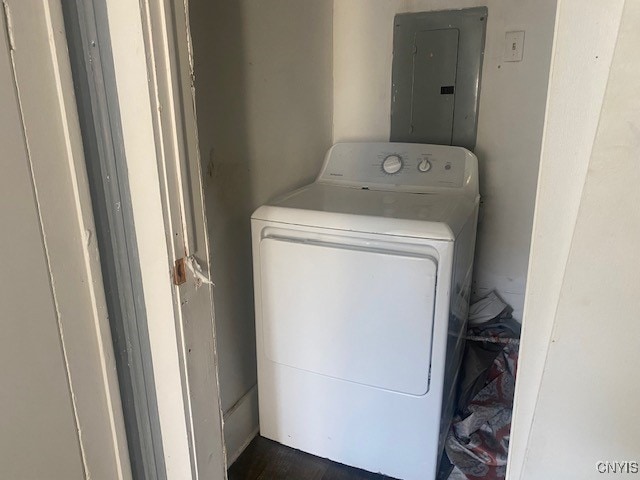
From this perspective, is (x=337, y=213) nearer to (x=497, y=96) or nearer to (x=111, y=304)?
(x=111, y=304)

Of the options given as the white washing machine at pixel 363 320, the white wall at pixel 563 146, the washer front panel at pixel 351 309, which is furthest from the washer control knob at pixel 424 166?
the white wall at pixel 563 146

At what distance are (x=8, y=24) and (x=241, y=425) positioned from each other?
1.41 metres

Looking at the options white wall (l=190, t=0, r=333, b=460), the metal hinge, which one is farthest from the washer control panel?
the metal hinge

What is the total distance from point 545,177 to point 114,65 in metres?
0.72

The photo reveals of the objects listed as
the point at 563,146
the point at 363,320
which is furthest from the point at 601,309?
the point at 363,320

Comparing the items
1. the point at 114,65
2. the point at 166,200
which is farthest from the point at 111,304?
the point at 114,65

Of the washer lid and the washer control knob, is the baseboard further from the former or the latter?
the washer control knob

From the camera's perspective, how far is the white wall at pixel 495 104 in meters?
1.81

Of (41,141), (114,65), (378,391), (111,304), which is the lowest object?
(378,391)

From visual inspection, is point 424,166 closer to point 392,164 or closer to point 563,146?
point 392,164

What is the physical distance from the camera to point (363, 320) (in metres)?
1.43

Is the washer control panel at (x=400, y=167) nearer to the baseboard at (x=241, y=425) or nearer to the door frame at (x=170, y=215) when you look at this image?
the baseboard at (x=241, y=425)

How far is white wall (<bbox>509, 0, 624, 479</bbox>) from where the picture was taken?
1.95 ft

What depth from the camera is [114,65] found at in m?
0.81
